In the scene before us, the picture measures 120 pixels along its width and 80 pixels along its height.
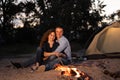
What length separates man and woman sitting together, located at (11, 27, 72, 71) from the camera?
10.3 metres

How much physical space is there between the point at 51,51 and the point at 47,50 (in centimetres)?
11

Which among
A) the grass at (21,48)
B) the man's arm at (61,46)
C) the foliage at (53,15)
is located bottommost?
the grass at (21,48)

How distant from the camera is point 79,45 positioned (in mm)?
24938

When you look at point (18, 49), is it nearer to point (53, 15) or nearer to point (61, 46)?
point (53, 15)

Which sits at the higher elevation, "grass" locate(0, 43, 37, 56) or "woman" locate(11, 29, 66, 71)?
"woman" locate(11, 29, 66, 71)

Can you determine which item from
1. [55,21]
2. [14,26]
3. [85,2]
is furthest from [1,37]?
[85,2]

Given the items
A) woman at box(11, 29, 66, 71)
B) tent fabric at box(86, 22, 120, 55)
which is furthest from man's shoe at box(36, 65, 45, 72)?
tent fabric at box(86, 22, 120, 55)

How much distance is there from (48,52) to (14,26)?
15556mm

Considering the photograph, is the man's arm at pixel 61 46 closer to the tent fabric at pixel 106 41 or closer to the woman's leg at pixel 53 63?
the woman's leg at pixel 53 63

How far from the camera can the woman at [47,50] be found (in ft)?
34.0

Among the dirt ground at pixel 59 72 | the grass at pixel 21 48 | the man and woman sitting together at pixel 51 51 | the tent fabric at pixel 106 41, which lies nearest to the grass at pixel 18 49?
the grass at pixel 21 48

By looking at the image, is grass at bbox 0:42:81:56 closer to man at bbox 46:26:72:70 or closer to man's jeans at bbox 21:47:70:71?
man at bbox 46:26:72:70

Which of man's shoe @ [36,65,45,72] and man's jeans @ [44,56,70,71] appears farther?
man's jeans @ [44,56,70,71]

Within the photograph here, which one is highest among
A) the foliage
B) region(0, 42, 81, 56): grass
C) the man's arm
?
the man's arm
